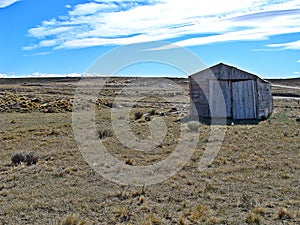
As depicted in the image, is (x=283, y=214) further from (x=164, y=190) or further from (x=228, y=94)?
(x=228, y=94)

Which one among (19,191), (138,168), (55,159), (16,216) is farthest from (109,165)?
(16,216)

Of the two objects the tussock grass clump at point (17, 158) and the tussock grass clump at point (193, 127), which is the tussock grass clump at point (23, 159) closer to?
the tussock grass clump at point (17, 158)

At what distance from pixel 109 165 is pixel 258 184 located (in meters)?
4.13

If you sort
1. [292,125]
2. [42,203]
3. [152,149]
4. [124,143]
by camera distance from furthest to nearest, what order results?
[292,125] → [124,143] → [152,149] → [42,203]

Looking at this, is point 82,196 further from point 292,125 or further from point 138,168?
point 292,125

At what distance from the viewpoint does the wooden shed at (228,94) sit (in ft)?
64.4

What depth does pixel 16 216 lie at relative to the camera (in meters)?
6.30

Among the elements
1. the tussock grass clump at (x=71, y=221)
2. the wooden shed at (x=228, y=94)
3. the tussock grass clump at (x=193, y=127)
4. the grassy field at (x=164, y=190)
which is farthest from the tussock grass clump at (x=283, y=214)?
the wooden shed at (x=228, y=94)

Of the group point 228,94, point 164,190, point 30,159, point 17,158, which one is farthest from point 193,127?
point 164,190

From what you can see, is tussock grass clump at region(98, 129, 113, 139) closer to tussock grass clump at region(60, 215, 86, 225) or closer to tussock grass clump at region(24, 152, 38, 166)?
tussock grass clump at region(24, 152, 38, 166)

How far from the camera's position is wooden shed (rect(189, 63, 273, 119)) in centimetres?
1962

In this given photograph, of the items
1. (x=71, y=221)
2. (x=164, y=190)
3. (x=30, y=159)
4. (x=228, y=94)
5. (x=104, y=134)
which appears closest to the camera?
(x=71, y=221)

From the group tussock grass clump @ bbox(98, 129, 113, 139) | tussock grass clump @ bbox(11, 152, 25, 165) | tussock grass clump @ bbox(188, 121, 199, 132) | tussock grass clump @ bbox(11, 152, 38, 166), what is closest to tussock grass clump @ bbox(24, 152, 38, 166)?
tussock grass clump @ bbox(11, 152, 38, 166)

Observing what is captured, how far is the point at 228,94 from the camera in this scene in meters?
20.0
